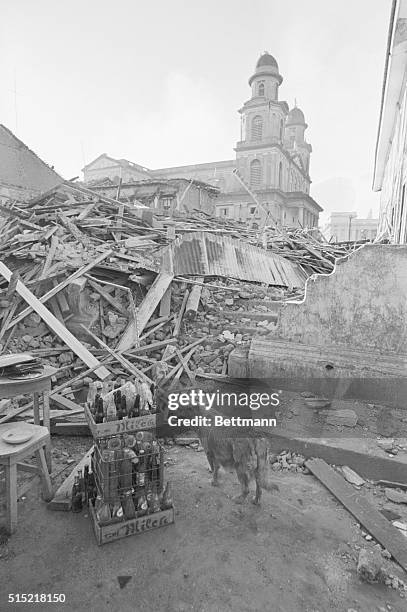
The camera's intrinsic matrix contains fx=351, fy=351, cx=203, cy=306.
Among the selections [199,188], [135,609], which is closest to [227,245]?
[135,609]

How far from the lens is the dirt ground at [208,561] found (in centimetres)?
234

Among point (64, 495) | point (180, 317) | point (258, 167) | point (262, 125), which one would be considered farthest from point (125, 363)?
point (262, 125)

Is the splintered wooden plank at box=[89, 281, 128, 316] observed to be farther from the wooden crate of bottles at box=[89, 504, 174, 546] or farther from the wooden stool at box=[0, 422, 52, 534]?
the wooden crate of bottles at box=[89, 504, 174, 546]

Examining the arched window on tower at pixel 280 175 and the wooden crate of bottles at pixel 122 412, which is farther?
the arched window on tower at pixel 280 175

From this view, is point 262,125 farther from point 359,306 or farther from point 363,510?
point 363,510

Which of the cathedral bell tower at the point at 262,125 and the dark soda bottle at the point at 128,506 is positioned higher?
the cathedral bell tower at the point at 262,125

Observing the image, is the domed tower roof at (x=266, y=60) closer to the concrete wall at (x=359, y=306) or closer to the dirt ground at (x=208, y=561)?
the concrete wall at (x=359, y=306)

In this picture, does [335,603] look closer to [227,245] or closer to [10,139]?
[227,245]

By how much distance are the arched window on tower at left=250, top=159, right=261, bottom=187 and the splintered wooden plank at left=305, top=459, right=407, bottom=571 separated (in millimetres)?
43762

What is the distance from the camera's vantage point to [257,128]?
43531 mm

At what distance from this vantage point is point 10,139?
20438mm

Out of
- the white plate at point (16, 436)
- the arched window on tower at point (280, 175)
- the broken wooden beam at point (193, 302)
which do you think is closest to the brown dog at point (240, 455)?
the white plate at point (16, 436)

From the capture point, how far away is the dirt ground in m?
2.34

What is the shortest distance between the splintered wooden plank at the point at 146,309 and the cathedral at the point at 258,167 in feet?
113
